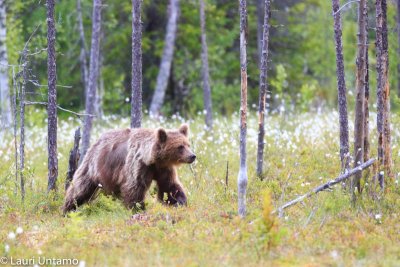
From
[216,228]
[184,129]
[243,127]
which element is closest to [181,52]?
[184,129]

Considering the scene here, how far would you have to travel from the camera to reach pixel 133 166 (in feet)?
35.7

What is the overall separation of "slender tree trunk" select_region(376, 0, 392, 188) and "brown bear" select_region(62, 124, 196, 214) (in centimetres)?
327

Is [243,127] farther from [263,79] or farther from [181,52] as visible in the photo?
[181,52]

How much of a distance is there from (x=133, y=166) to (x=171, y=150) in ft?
2.20

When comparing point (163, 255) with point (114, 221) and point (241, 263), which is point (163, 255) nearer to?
point (241, 263)

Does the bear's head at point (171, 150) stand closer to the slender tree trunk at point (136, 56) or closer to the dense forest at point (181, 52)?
the slender tree trunk at point (136, 56)

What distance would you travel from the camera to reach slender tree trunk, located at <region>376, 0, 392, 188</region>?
11.2 metres

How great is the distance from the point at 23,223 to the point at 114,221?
1468 mm

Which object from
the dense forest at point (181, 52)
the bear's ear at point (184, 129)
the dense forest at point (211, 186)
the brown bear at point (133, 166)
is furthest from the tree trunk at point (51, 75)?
the dense forest at point (181, 52)

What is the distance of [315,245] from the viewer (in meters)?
8.43

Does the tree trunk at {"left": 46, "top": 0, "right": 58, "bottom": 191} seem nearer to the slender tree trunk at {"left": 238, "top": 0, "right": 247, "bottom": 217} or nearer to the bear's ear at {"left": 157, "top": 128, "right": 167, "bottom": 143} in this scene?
the bear's ear at {"left": 157, "top": 128, "right": 167, "bottom": 143}

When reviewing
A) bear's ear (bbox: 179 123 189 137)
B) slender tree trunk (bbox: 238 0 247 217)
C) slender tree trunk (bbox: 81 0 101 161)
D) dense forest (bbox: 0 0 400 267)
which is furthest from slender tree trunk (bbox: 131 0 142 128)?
slender tree trunk (bbox: 238 0 247 217)

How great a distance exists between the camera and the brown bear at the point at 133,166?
35.4 ft

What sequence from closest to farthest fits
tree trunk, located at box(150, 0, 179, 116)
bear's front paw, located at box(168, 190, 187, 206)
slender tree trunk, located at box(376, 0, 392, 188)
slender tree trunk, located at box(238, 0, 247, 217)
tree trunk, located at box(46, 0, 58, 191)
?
1. slender tree trunk, located at box(238, 0, 247, 217)
2. bear's front paw, located at box(168, 190, 187, 206)
3. slender tree trunk, located at box(376, 0, 392, 188)
4. tree trunk, located at box(46, 0, 58, 191)
5. tree trunk, located at box(150, 0, 179, 116)
